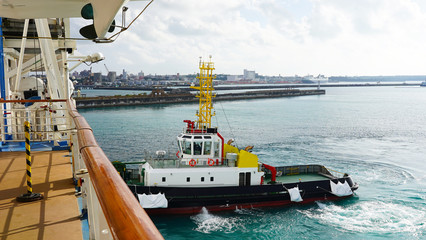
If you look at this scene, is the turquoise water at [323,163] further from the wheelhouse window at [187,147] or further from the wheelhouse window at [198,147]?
the wheelhouse window at [187,147]

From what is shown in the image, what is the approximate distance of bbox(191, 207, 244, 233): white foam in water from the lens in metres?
18.0

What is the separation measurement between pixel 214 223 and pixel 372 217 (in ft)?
33.6

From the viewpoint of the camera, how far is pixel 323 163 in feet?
108

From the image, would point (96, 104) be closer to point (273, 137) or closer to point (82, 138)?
point (273, 137)

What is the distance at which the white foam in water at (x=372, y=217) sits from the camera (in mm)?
18859

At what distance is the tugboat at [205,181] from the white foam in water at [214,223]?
39 cm

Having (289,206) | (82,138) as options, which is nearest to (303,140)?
(289,206)

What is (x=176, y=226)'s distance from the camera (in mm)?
18281

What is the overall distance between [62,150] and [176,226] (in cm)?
1050

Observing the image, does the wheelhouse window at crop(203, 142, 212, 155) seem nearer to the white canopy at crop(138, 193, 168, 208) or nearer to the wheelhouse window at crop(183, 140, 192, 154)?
the wheelhouse window at crop(183, 140, 192, 154)

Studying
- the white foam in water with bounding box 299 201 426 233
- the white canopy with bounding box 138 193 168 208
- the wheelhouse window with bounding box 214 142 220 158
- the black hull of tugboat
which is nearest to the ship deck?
the white canopy with bounding box 138 193 168 208

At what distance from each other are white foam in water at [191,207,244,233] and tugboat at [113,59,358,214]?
39 centimetres

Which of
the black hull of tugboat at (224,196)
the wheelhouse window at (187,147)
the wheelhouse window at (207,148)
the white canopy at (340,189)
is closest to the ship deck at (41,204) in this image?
the black hull of tugboat at (224,196)

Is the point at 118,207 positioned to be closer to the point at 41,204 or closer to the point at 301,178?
the point at 41,204
